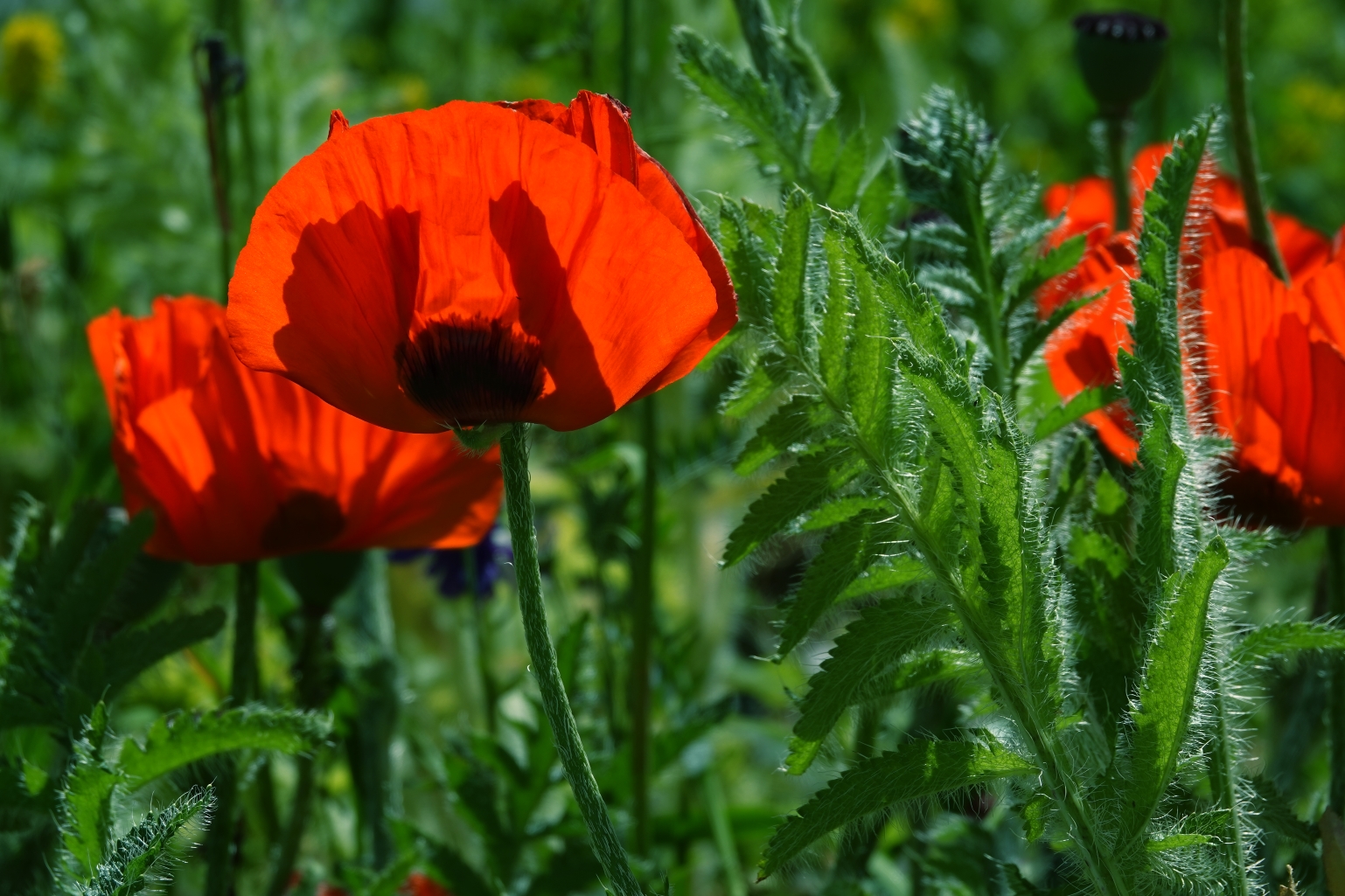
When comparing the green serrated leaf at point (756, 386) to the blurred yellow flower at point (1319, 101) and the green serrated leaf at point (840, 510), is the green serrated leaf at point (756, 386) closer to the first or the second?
the green serrated leaf at point (840, 510)

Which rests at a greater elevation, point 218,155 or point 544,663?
point 218,155

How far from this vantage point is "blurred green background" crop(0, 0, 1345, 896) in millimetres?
1430

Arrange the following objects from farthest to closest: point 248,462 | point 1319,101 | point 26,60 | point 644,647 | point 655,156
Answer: point 1319,101
point 26,60
point 655,156
point 644,647
point 248,462

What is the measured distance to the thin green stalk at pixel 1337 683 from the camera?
0.94 meters

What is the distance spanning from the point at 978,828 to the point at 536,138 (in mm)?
658

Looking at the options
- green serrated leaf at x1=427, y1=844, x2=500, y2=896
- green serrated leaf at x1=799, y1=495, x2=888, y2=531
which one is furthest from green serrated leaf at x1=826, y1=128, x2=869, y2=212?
green serrated leaf at x1=427, y1=844, x2=500, y2=896

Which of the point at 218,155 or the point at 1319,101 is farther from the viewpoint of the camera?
the point at 1319,101

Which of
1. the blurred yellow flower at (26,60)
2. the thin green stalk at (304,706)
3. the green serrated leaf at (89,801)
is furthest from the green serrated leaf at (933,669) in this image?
the blurred yellow flower at (26,60)

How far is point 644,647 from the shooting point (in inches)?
49.6

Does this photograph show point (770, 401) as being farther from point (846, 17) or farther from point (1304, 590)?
point (846, 17)

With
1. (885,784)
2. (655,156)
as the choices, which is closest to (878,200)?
(885,784)

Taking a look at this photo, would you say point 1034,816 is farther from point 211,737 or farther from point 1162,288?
point 211,737

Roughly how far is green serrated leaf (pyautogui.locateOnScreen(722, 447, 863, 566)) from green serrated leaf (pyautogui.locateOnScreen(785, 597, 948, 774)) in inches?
2.6

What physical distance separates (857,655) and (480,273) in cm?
26
